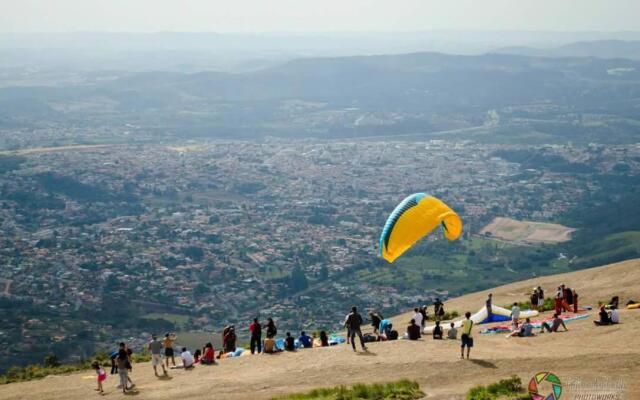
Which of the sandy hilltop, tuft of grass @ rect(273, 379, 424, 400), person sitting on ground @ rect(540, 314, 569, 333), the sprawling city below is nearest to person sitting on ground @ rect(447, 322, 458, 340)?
the sandy hilltop

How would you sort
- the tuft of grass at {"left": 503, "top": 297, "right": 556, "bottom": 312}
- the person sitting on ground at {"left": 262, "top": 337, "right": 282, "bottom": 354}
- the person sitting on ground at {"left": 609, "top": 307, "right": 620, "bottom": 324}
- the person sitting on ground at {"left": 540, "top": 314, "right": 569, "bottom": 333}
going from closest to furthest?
1. the person sitting on ground at {"left": 609, "top": 307, "right": 620, "bottom": 324}
2. the person sitting on ground at {"left": 540, "top": 314, "right": 569, "bottom": 333}
3. the person sitting on ground at {"left": 262, "top": 337, "right": 282, "bottom": 354}
4. the tuft of grass at {"left": 503, "top": 297, "right": 556, "bottom": 312}

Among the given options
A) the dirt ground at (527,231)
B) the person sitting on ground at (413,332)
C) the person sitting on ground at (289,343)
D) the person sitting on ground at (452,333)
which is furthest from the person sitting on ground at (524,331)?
the dirt ground at (527,231)

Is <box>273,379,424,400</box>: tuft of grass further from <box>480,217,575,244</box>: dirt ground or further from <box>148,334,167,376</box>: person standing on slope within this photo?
<box>480,217,575,244</box>: dirt ground

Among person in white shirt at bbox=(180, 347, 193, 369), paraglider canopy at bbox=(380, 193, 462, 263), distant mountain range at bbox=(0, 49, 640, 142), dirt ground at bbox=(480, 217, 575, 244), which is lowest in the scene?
dirt ground at bbox=(480, 217, 575, 244)

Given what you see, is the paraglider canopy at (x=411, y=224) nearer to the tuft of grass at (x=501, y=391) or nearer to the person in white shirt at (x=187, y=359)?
the person in white shirt at (x=187, y=359)

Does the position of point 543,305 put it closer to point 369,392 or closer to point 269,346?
point 269,346

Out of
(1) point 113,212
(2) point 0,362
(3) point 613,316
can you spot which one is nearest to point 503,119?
(1) point 113,212

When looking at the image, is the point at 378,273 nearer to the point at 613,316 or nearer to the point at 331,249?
the point at 331,249
